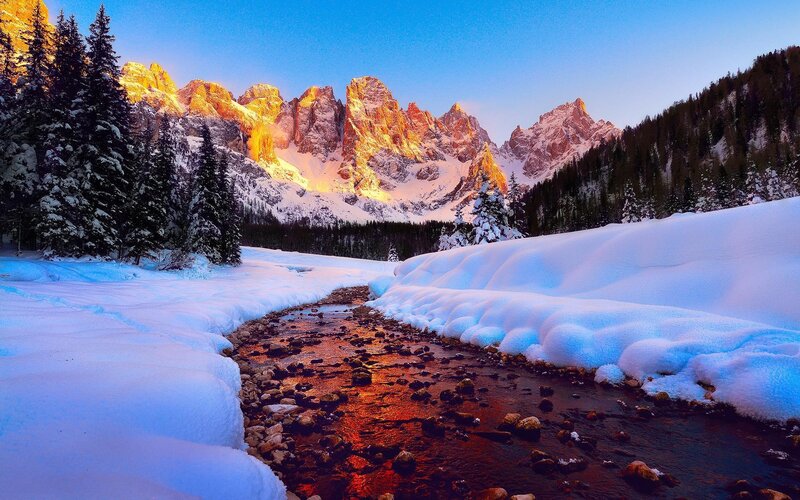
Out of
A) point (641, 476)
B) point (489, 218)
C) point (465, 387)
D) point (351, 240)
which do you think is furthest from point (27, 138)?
point (351, 240)

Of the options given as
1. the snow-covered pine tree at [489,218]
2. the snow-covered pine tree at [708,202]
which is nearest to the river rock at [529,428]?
the snow-covered pine tree at [489,218]

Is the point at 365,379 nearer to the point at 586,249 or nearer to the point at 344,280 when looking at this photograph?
the point at 586,249

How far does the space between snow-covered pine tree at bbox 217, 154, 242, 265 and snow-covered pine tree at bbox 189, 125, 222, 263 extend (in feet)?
4.23

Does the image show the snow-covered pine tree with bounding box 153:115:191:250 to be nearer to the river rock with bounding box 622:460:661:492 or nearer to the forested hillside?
the river rock with bounding box 622:460:661:492

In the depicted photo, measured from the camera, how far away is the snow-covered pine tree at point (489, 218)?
40375 millimetres

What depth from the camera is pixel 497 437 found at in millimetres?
5523

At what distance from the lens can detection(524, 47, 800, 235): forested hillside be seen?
3147 inches

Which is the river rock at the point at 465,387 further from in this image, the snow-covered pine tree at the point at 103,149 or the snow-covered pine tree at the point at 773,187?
the snow-covered pine tree at the point at 773,187

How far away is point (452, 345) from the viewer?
37.2 feet

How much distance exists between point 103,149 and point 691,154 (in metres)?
122

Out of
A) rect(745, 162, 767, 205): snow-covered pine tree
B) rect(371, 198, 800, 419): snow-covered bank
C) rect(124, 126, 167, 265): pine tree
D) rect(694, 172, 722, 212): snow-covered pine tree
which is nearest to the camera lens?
rect(371, 198, 800, 419): snow-covered bank

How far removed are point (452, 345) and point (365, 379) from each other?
392 centimetres

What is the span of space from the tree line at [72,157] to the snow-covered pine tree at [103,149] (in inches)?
2.2

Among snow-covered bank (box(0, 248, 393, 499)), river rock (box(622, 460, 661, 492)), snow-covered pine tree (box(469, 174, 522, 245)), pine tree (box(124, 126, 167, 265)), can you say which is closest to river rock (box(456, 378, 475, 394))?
river rock (box(622, 460, 661, 492))
